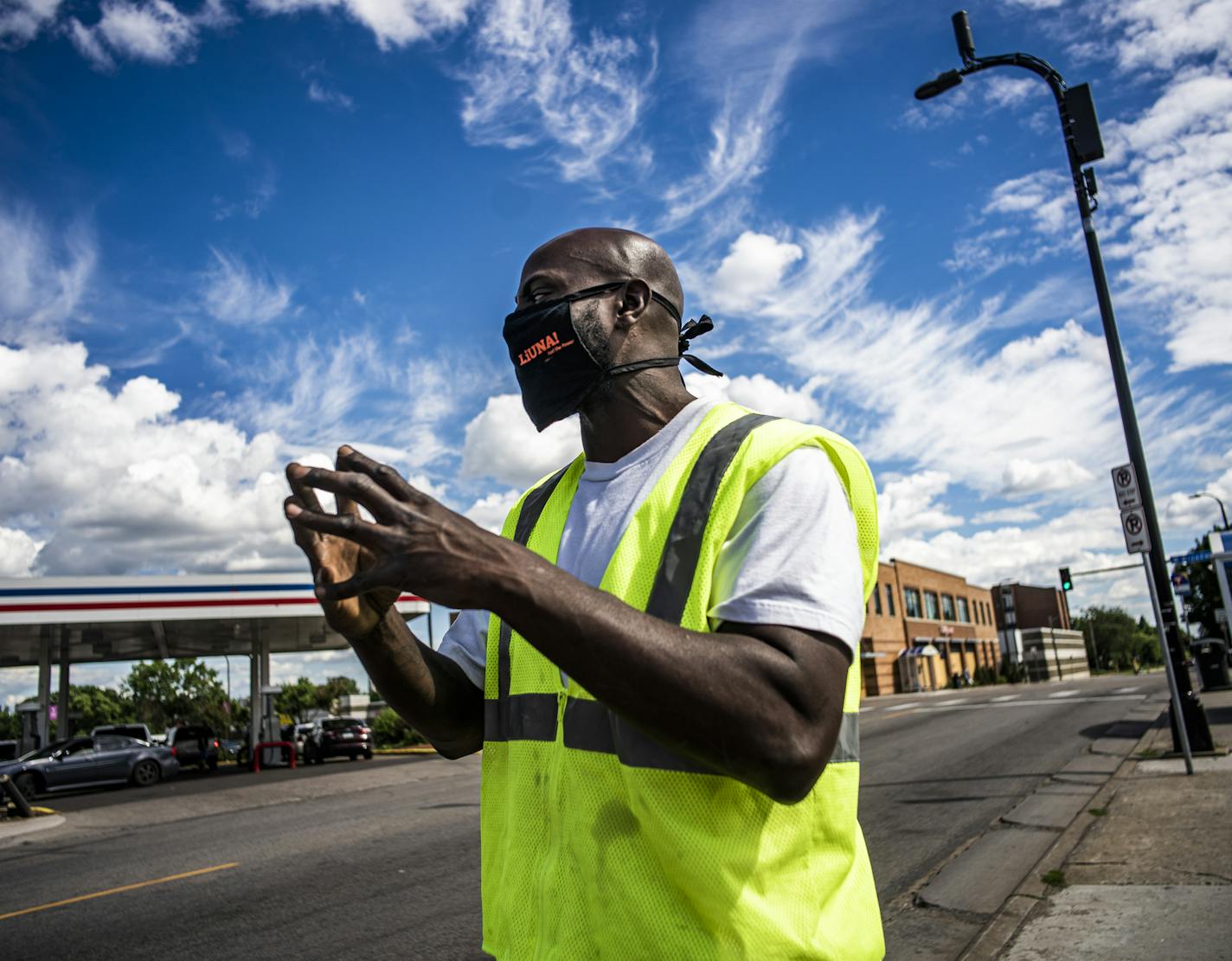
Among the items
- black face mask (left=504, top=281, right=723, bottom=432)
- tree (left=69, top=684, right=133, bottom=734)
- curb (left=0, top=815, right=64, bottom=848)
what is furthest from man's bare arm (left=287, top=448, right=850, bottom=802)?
tree (left=69, top=684, right=133, bottom=734)

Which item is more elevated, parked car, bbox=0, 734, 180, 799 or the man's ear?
the man's ear

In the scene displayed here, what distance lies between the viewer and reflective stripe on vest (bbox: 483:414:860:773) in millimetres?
1230

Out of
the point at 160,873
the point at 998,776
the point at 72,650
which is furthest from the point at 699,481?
the point at 72,650

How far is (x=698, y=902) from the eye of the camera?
3.93 feet

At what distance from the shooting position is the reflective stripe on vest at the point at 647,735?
123 centimetres

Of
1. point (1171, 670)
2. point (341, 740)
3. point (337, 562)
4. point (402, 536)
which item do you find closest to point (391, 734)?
point (341, 740)

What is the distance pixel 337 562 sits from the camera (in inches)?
53.8

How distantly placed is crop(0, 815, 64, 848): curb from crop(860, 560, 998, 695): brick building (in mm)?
39346

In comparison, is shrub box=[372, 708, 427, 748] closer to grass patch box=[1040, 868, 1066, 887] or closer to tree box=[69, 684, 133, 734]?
grass patch box=[1040, 868, 1066, 887]

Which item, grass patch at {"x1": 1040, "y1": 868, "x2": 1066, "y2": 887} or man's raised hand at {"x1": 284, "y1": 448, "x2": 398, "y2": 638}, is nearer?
man's raised hand at {"x1": 284, "y1": 448, "x2": 398, "y2": 638}

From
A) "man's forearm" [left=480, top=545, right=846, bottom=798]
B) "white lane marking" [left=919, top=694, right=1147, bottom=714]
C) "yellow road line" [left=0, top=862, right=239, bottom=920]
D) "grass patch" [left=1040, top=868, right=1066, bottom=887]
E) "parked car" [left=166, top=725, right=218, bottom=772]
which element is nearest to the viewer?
"man's forearm" [left=480, top=545, right=846, bottom=798]

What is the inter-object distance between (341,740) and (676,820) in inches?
1036

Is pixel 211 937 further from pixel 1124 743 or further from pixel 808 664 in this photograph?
pixel 1124 743

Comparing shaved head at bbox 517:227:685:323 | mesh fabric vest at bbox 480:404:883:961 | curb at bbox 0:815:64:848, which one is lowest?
curb at bbox 0:815:64:848
